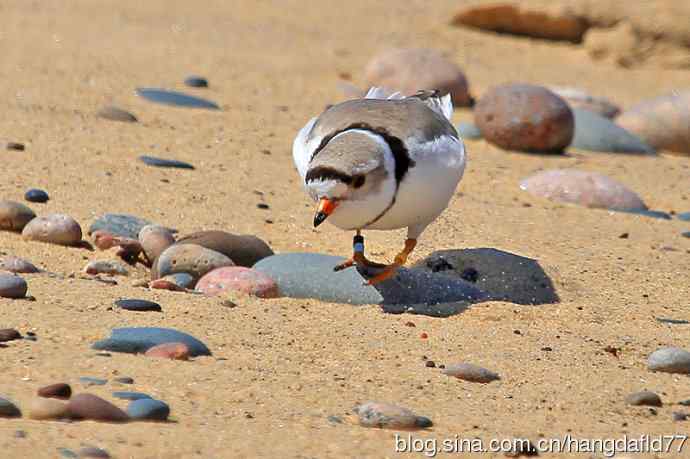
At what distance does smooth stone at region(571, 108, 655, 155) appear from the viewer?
9148 mm

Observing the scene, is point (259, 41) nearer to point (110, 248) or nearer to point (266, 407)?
point (110, 248)

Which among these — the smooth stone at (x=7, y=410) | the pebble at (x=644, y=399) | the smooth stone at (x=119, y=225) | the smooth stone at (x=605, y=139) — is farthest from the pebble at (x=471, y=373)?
the smooth stone at (x=605, y=139)

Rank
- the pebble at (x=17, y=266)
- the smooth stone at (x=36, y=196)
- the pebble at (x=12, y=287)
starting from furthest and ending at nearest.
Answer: the smooth stone at (x=36, y=196) → the pebble at (x=17, y=266) → the pebble at (x=12, y=287)

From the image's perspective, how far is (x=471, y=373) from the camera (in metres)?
4.67

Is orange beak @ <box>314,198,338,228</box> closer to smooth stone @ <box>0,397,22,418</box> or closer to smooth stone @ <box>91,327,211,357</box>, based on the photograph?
smooth stone @ <box>91,327,211,357</box>

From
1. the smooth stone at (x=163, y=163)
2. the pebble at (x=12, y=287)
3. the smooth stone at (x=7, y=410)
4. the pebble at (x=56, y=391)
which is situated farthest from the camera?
the smooth stone at (x=163, y=163)

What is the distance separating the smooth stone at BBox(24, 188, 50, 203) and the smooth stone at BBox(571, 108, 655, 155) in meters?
4.07

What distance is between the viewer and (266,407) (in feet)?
13.6

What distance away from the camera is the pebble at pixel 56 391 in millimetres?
3961

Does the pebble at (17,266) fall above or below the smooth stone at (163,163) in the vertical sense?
below

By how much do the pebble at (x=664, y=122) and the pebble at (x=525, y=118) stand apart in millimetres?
1015

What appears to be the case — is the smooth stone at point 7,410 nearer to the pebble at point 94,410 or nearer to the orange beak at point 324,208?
the pebble at point 94,410

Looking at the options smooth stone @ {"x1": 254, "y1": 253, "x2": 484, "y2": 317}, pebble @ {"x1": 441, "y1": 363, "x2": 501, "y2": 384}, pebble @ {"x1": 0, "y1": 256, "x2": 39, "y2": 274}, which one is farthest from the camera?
smooth stone @ {"x1": 254, "y1": 253, "x2": 484, "y2": 317}

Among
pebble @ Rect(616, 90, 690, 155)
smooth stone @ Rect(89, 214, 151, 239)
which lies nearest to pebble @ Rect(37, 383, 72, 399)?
smooth stone @ Rect(89, 214, 151, 239)
